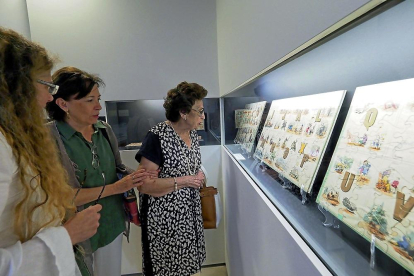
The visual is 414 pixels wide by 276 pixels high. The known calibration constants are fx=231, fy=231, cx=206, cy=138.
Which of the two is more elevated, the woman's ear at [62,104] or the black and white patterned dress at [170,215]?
the woman's ear at [62,104]

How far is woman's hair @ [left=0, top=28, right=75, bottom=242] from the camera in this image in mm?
622

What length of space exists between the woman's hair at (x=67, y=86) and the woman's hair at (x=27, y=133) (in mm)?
530

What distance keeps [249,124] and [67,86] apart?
1217 millimetres

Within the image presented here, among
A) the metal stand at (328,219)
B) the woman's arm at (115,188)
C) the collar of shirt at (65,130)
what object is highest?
the collar of shirt at (65,130)

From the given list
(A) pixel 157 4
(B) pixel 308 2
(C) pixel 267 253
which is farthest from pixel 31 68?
(A) pixel 157 4

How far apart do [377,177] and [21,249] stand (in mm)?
870

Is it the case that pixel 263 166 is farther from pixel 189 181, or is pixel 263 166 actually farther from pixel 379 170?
pixel 379 170

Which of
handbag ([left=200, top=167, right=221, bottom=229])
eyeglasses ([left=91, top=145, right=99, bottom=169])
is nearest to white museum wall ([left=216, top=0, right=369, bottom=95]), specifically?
handbag ([left=200, top=167, right=221, bottom=229])

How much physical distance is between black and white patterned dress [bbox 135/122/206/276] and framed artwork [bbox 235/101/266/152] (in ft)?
1.39

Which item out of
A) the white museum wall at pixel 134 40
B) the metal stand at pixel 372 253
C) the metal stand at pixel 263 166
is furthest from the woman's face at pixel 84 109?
the metal stand at pixel 372 253

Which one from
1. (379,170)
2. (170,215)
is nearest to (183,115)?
(170,215)

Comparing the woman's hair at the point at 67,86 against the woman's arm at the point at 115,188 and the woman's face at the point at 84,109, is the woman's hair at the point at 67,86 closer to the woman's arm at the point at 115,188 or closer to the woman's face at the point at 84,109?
the woman's face at the point at 84,109

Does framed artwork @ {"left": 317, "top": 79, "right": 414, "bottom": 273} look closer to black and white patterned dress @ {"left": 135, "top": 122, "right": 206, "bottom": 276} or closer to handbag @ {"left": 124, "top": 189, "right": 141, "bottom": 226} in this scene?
black and white patterned dress @ {"left": 135, "top": 122, "right": 206, "bottom": 276}

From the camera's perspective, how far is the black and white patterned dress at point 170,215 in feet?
4.86
